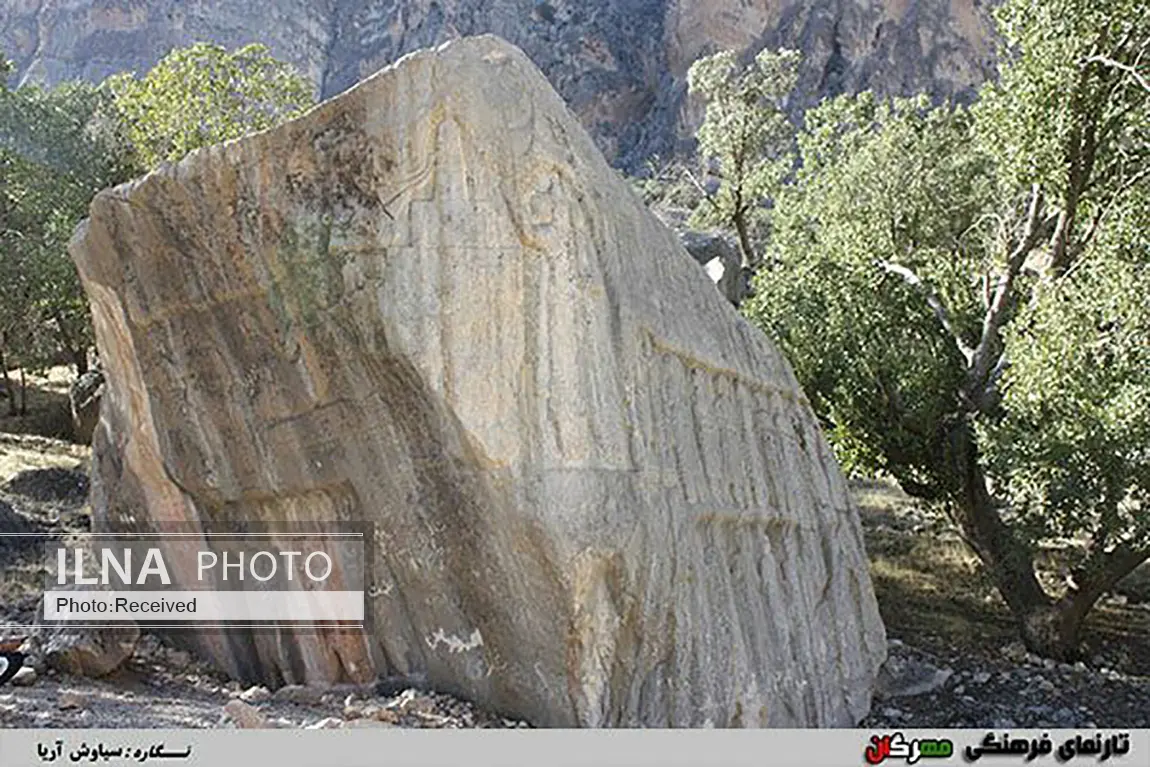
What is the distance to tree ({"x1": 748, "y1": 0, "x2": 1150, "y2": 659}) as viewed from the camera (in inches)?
468

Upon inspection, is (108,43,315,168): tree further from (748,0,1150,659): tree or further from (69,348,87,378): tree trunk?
(748,0,1150,659): tree

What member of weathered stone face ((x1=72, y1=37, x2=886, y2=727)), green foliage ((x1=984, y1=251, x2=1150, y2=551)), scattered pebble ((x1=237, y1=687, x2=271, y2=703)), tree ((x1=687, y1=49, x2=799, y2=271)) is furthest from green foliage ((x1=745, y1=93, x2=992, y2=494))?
scattered pebble ((x1=237, y1=687, x2=271, y2=703))

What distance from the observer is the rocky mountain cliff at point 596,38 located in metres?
43.6

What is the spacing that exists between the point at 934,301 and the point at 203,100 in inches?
512

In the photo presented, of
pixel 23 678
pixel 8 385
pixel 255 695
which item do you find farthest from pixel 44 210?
pixel 255 695

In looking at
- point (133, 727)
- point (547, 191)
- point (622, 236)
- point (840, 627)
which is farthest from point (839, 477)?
point (133, 727)

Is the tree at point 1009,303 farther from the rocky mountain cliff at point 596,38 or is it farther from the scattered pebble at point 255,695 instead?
the rocky mountain cliff at point 596,38

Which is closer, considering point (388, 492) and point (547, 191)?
point (547, 191)

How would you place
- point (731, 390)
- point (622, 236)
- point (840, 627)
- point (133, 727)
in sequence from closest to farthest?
point (133, 727) → point (622, 236) → point (731, 390) → point (840, 627)

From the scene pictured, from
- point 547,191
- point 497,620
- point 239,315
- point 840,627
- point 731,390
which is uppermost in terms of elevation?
point 547,191

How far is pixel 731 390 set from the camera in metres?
9.36

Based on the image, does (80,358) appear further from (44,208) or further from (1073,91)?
(1073,91)

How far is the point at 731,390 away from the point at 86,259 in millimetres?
5137

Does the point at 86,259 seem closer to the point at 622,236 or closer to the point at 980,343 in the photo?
the point at 622,236
